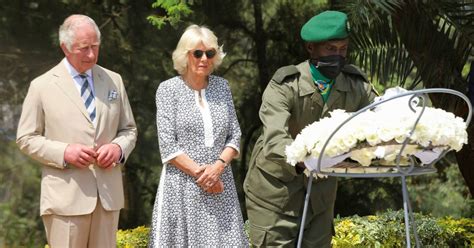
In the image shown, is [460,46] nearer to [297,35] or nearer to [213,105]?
[297,35]

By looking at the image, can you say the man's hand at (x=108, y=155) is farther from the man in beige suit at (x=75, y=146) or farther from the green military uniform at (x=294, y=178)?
the green military uniform at (x=294, y=178)

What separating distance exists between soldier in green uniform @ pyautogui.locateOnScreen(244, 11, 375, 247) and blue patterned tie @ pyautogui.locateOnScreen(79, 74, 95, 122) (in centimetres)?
98

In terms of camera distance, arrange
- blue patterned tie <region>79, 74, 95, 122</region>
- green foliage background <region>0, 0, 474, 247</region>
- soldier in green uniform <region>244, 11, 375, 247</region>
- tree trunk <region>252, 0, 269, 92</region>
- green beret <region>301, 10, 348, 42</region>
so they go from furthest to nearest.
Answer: tree trunk <region>252, 0, 269, 92</region> → green foliage background <region>0, 0, 474, 247</region> → blue patterned tie <region>79, 74, 95, 122</region> → soldier in green uniform <region>244, 11, 375, 247</region> → green beret <region>301, 10, 348, 42</region>

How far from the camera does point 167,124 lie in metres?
5.38

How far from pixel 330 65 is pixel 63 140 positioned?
1594 millimetres

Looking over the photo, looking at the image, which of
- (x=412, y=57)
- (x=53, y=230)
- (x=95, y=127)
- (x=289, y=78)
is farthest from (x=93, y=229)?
(x=412, y=57)

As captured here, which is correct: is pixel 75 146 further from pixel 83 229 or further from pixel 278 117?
pixel 278 117

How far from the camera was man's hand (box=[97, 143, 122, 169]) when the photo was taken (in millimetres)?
5184

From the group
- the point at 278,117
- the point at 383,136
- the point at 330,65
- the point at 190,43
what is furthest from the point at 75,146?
the point at 383,136

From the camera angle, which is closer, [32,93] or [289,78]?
[289,78]

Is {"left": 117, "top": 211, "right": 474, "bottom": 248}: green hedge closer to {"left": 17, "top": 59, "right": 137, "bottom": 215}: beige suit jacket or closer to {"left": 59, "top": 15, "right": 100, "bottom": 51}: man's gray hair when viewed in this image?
{"left": 17, "top": 59, "right": 137, "bottom": 215}: beige suit jacket

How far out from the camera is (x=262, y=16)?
35.1ft

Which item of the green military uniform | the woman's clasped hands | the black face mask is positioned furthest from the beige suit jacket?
the black face mask

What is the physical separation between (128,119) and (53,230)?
81 centimetres
